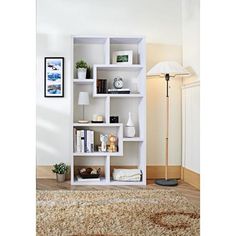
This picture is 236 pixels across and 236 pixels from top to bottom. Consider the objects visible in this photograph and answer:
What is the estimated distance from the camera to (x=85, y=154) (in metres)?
4.27

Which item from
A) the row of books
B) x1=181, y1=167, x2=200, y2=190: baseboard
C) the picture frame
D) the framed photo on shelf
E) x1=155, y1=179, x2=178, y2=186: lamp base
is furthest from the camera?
the framed photo on shelf

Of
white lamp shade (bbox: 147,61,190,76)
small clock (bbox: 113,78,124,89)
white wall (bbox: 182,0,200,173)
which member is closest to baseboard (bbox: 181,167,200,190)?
white wall (bbox: 182,0,200,173)

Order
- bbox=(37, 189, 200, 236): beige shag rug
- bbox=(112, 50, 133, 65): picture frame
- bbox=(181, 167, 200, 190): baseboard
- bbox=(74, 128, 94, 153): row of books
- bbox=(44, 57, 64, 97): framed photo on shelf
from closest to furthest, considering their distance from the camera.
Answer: bbox=(37, 189, 200, 236): beige shag rug → bbox=(181, 167, 200, 190): baseboard → bbox=(74, 128, 94, 153): row of books → bbox=(112, 50, 133, 65): picture frame → bbox=(44, 57, 64, 97): framed photo on shelf

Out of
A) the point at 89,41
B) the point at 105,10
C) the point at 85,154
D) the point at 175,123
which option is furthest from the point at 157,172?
the point at 105,10

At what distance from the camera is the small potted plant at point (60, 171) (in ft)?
14.5

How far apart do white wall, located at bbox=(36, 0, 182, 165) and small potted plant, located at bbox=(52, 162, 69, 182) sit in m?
0.16

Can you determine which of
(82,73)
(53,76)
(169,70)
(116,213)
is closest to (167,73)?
(169,70)

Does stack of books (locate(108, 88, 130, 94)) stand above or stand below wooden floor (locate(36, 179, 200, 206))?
above

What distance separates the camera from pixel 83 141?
14.4 ft

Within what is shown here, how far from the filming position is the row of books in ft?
14.3

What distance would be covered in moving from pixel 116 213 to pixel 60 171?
178cm

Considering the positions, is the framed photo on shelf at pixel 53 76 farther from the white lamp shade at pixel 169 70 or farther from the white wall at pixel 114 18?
the white lamp shade at pixel 169 70

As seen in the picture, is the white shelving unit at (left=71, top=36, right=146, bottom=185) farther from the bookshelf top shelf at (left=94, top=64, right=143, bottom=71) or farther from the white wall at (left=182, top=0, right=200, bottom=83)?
the white wall at (left=182, top=0, right=200, bottom=83)
